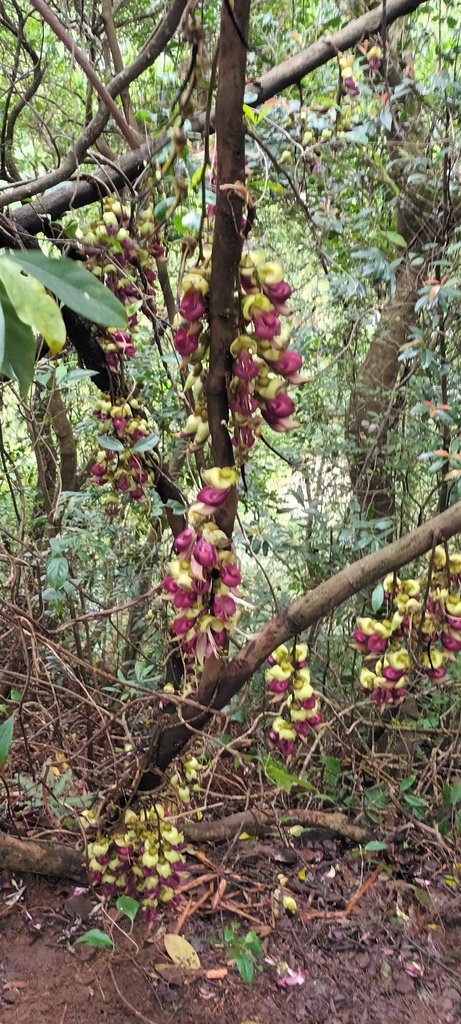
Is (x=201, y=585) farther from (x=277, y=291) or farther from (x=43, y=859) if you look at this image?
(x=43, y=859)

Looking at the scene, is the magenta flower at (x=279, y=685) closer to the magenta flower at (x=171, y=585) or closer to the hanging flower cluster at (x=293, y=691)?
the hanging flower cluster at (x=293, y=691)

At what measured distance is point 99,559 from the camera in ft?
6.51

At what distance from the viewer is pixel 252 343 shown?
71cm

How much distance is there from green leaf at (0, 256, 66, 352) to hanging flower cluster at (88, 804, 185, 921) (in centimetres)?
103

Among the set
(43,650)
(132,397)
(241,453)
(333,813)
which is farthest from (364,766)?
→ (241,453)

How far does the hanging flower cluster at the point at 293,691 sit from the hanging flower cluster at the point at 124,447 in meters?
0.52

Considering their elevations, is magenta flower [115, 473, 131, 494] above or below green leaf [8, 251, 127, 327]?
above

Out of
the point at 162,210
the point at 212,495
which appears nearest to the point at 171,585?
the point at 212,495

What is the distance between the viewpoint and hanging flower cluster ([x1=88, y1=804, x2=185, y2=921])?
1217mm

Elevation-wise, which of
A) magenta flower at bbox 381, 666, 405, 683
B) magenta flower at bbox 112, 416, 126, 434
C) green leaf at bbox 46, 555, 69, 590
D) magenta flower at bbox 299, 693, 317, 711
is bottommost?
magenta flower at bbox 299, 693, 317, 711

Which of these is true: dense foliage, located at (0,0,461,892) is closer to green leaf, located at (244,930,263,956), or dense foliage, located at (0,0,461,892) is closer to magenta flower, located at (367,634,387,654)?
magenta flower, located at (367,634,387,654)

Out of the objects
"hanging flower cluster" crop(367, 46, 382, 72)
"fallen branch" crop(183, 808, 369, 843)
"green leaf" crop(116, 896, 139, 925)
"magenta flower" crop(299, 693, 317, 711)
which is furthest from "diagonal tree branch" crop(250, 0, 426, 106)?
"fallen branch" crop(183, 808, 369, 843)

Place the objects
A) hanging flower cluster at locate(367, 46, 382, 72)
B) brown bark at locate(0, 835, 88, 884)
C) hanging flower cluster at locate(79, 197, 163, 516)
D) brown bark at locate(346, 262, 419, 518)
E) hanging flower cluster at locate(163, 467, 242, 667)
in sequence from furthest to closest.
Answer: brown bark at locate(346, 262, 419, 518) → hanging flower cluster at locate(367, 46, 382, 72) → brown bark at locate(0, 835, 88, 884) → hanging flower cluster at locate(79, 197, 163, 516) → hanging flower cluster at locate(163, 467, 242, 667)

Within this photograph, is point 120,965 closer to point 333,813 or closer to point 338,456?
point 333,813
